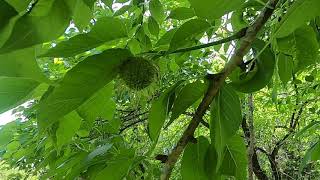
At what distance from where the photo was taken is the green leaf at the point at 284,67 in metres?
0.83

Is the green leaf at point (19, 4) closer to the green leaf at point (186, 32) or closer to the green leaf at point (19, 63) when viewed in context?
the green leaf at point (19, 63)

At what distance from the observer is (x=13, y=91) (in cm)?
49

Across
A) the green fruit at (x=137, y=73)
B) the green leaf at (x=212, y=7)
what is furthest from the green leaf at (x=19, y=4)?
the green fruit at (x=137, y=73)

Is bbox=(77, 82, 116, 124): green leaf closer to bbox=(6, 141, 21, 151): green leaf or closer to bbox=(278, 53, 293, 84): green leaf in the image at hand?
bbox=(278, 53, 293, 84): green leaf

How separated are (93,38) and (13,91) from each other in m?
0.14

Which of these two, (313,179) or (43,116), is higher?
(313,179)

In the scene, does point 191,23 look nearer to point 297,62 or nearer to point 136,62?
point 136,62

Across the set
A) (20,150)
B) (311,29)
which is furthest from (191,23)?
(20,150)

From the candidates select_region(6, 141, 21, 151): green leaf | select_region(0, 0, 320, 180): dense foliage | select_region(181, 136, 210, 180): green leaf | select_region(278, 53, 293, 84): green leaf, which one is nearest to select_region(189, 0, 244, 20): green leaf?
select_region(0, 0, 320, 180): dense foliage

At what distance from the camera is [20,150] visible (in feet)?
4.31

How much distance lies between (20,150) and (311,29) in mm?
918

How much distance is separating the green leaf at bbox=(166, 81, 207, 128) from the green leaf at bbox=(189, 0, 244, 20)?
0.26 metres

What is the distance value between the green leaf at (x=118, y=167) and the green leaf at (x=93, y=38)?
0.63ft

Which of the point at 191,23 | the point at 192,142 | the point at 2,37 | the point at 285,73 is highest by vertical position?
the point at 285,73
